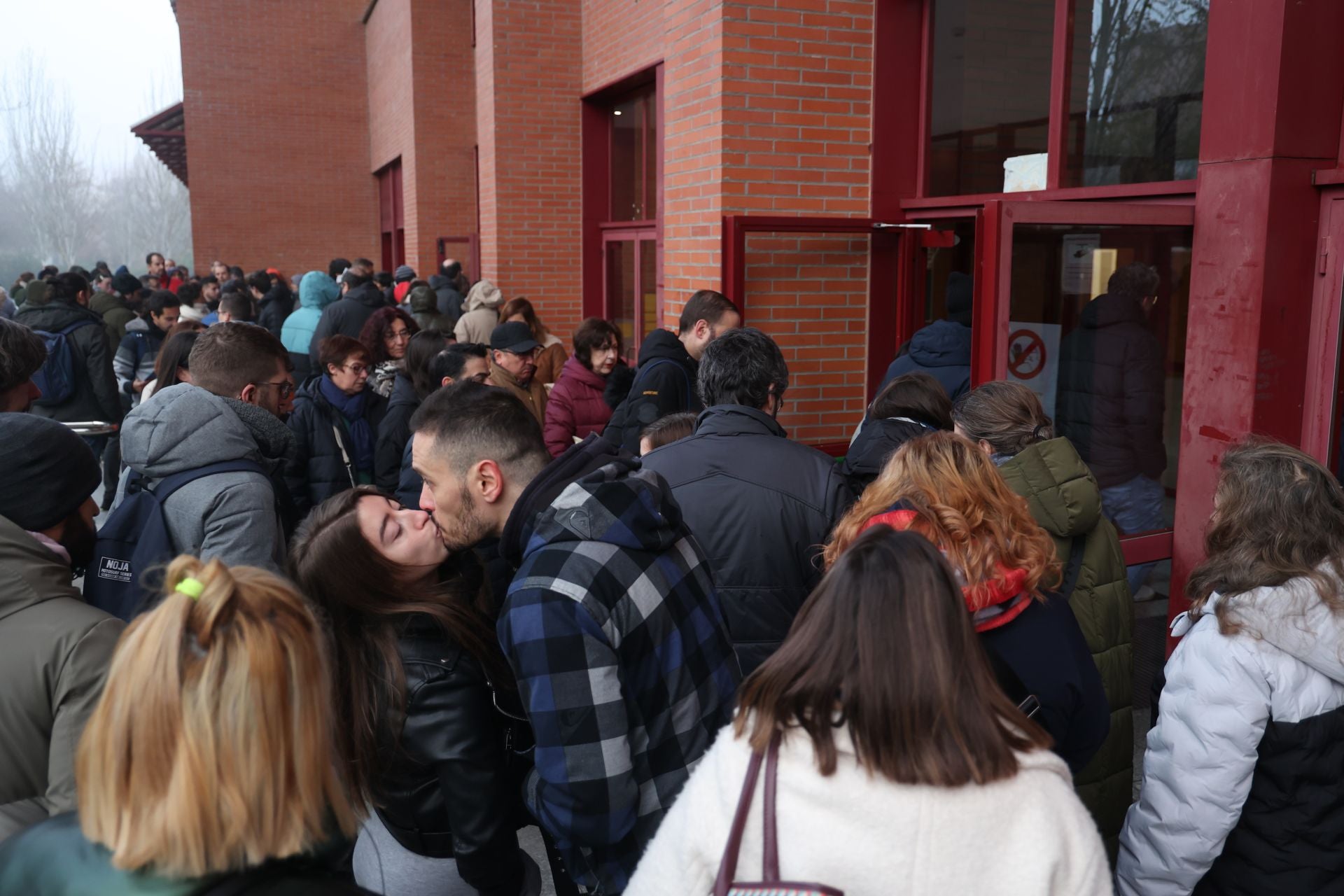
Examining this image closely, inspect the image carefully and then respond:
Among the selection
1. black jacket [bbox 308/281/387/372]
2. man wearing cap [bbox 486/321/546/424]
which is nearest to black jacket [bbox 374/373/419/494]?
man wearing cap [bbox 486/321/546/424]

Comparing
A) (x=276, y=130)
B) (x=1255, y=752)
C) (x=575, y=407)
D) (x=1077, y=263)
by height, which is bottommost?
(x=1255, y=752)

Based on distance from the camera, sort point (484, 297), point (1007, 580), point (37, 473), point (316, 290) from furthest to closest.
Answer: point (316, 290) → point (484, 297) → point (37, 473) → point (1007, 580)

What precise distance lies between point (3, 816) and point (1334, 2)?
482 centimetres

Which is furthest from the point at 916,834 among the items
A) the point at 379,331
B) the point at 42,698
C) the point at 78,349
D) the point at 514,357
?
the point at 78,349

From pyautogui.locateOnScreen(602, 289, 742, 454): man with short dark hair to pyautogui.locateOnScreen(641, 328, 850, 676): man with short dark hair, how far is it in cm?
200

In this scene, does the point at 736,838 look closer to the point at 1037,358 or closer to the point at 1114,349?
the point at 1037,358

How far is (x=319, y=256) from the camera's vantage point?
22.0m

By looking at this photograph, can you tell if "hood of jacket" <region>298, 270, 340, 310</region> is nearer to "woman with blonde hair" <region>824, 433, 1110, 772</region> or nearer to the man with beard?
the man with beard

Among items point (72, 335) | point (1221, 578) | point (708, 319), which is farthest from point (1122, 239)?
point (72, 335)

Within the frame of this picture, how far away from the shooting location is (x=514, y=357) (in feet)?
19.6

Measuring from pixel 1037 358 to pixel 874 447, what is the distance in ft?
4.69

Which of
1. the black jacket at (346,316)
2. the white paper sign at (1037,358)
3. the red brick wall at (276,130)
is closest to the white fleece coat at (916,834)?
the white paper sign at (1037,358)

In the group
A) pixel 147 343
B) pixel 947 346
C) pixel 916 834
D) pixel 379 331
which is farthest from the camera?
pixel 147 343

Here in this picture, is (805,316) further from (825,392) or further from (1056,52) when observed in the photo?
(1056,52)
